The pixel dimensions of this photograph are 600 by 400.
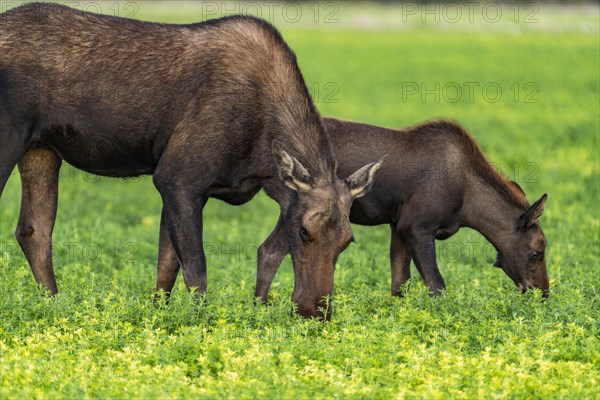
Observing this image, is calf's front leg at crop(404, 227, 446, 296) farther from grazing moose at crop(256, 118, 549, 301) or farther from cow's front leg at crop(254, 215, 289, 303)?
cow's front leg at crop(254, 215, 289, 303)

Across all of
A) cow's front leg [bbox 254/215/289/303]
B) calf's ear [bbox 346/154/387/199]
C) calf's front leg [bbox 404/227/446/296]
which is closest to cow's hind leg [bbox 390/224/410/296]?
calf's front leg [bbox 404/227/446/296]

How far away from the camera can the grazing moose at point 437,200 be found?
11.3 metres

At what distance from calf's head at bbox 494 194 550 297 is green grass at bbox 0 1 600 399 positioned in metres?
0.24

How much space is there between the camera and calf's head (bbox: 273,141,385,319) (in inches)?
367

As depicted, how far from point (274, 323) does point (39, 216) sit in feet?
9.49

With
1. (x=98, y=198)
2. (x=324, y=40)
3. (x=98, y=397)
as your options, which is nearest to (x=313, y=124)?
(x=98, y=397)

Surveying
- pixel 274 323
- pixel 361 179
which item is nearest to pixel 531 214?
pixel 361 179

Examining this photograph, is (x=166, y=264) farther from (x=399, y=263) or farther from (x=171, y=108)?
(x=399, y=263)

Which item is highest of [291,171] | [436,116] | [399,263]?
[291,171]

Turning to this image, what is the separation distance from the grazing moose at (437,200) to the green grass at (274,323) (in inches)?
14.4

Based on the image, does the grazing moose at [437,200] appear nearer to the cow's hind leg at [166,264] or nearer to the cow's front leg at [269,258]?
the cow's front leg at [269,258]

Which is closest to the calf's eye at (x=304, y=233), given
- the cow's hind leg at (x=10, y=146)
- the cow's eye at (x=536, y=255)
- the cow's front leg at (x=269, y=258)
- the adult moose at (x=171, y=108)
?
the adult moose at (x=171, y=108)

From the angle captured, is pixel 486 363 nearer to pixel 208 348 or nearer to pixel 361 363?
pixel 361 363

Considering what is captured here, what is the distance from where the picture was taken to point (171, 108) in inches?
403
